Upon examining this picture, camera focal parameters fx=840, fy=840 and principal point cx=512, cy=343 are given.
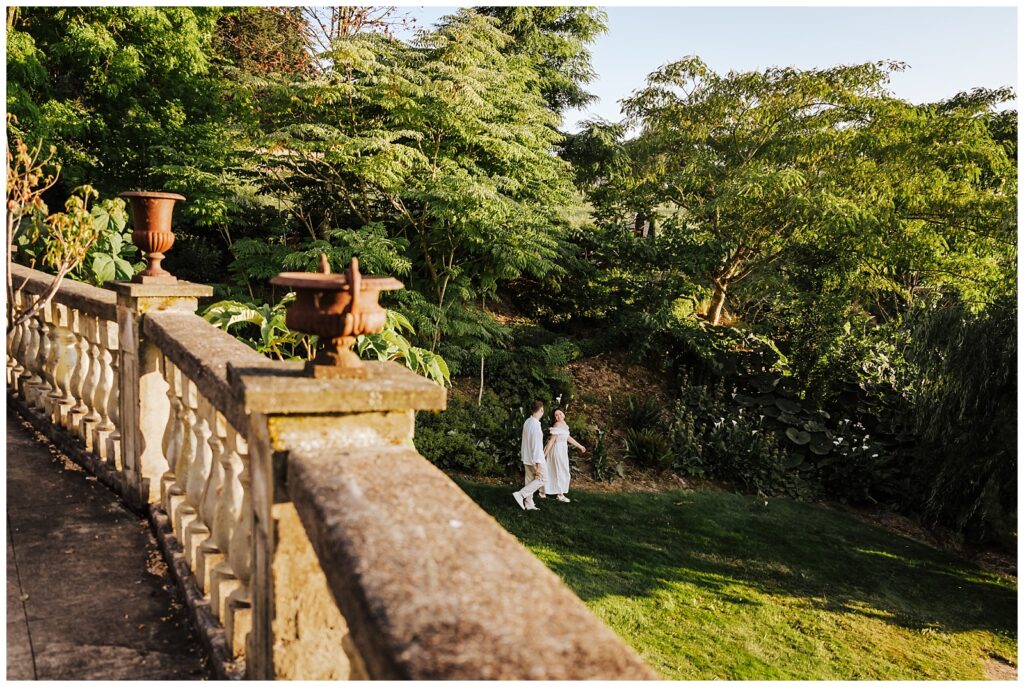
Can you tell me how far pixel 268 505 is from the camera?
2199 millimetres

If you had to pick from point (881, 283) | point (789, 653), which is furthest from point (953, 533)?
point (789, 653)

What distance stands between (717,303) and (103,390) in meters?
14.9

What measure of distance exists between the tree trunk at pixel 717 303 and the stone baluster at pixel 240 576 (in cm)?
1561

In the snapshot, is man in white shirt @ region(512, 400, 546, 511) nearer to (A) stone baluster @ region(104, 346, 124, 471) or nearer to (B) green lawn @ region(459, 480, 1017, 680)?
(B) green lawn @ region(459, 480, 1017, 680)

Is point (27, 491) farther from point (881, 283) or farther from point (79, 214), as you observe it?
point (881, 283)

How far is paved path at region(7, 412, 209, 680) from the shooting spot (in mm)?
2672

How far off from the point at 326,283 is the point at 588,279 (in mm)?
14822

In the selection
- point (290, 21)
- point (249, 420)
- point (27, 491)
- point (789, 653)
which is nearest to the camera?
point (249, 420)

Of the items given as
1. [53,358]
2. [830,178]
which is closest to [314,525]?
[53,358]

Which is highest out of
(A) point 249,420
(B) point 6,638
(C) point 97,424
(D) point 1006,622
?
(A) point 249,420

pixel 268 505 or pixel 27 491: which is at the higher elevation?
pixel 268 505

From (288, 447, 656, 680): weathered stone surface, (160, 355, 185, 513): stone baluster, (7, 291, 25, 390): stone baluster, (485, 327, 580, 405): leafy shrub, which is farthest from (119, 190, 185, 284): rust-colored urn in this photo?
(485, 327, 580, 405): leafy shrub

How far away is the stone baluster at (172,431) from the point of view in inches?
133

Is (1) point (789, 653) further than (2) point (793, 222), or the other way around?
(2) point (793, 222)
